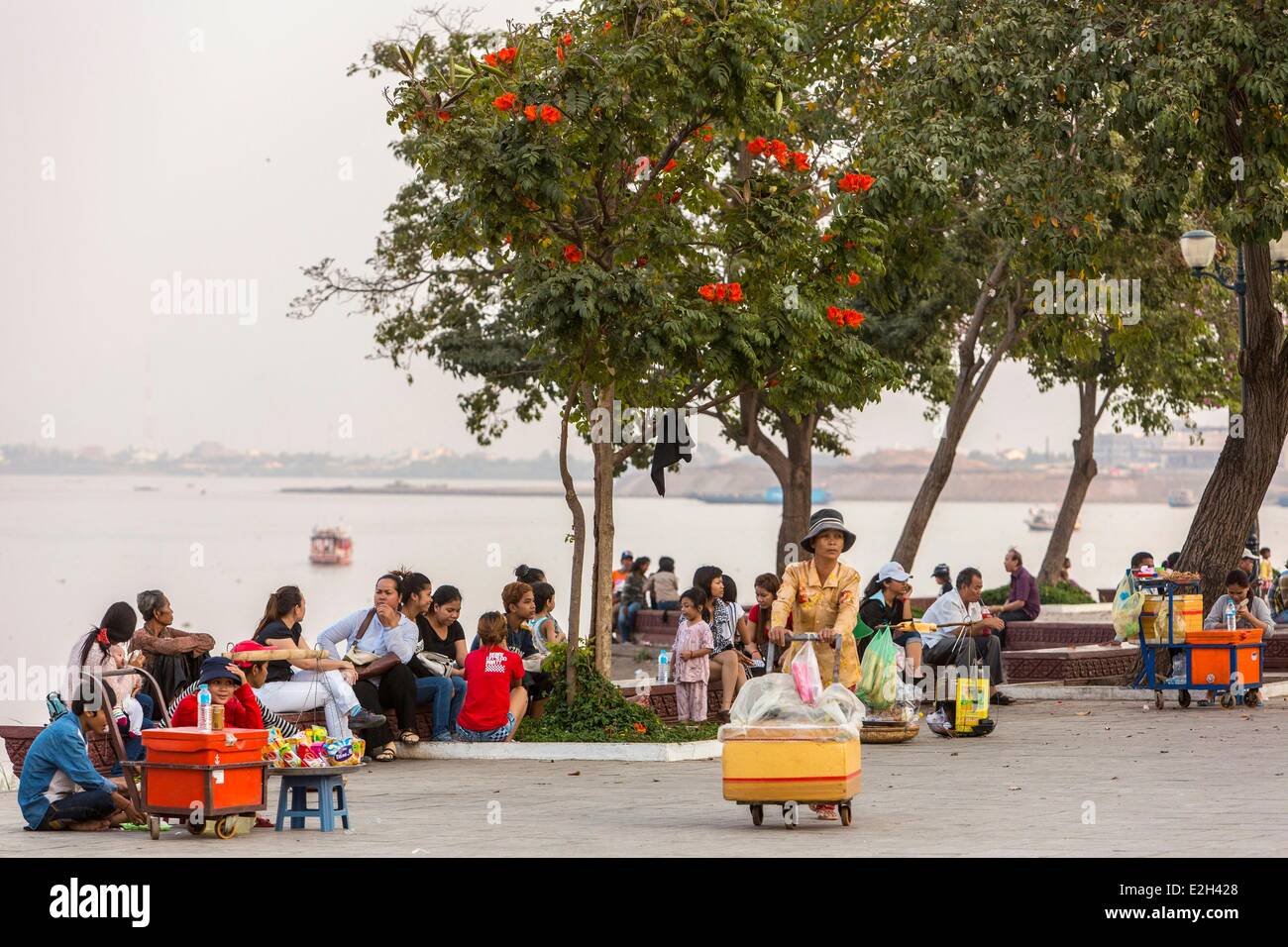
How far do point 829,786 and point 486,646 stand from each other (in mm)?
4808

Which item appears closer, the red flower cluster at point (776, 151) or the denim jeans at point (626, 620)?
the red flower cluster at point (776, 151)

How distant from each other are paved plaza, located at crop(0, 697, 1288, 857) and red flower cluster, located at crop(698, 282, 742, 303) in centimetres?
389

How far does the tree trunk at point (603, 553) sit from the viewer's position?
50.0 feet

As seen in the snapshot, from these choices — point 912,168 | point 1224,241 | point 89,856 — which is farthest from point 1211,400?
point 89,856

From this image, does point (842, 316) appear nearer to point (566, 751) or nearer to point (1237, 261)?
point (566, 751)

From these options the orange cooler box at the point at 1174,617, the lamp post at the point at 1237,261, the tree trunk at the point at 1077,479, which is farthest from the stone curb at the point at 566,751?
the tree trunk at the point at 1077,479

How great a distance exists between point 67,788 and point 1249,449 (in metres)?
13.8

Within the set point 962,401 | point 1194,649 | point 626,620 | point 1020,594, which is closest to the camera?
point 1194,649

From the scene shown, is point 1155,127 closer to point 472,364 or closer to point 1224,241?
point 1224,241

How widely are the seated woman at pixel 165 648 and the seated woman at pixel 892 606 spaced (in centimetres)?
574

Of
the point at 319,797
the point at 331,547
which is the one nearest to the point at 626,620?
the point at 319,797

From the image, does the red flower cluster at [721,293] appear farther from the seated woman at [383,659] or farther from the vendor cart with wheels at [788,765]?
the vendor cart with wheels at [788,765]

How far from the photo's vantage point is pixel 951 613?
1630cm

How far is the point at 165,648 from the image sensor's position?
12398mm
